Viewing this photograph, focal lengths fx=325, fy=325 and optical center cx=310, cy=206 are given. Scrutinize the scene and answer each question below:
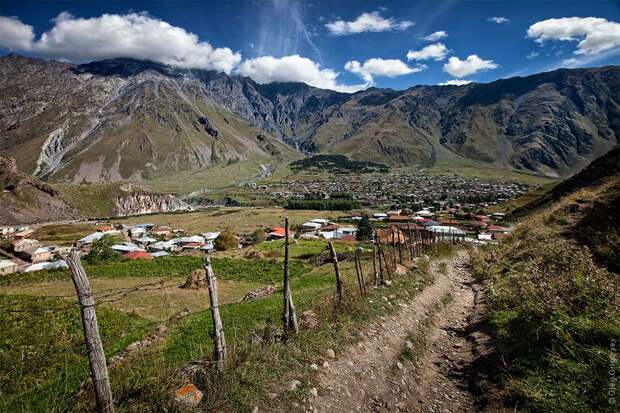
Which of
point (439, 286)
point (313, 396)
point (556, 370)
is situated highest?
point (556, 370)

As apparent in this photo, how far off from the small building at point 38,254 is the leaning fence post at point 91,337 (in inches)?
2737

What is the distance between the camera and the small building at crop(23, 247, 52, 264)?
58062mm

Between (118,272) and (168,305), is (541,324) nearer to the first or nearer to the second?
(168,305)

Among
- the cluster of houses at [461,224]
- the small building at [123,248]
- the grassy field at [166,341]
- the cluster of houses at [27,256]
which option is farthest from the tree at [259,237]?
the grassy field at [166,341]

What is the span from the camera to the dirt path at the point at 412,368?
282 inches

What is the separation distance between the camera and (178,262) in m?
45.3

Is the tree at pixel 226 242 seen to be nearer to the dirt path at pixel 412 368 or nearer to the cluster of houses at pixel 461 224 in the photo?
the cluster of houses at pixel 461 224

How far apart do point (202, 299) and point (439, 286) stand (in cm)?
1868

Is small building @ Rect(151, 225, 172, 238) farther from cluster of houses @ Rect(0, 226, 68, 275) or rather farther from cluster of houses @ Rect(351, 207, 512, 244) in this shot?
cluster of houses @ Rect(351, 207, 512, 244)

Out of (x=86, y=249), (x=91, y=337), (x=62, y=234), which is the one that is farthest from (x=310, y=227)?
(x=91, y=337)

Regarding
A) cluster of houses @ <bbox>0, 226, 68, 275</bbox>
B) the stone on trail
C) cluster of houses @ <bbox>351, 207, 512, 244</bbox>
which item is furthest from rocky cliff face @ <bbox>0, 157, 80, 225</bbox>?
the stone on trail

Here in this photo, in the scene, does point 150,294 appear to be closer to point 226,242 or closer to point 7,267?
point 226,242

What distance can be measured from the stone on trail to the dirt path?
2.18 m

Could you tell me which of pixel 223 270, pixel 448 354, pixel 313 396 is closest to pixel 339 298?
pixel 448 354
